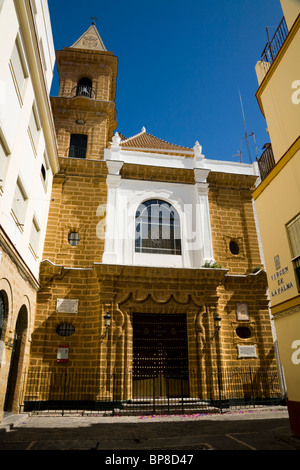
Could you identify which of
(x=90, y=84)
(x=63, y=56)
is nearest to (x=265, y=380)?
(x=90, y=84)

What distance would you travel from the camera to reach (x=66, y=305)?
502 inches

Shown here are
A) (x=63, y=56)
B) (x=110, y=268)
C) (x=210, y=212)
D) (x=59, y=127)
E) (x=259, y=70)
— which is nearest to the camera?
(x=259, y=70)

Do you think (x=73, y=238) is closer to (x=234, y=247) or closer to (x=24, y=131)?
(x=24, y=131)

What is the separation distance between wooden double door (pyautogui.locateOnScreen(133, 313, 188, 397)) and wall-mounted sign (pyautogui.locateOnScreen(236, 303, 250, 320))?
2.28 meters

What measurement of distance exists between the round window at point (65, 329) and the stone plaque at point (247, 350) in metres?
6.49

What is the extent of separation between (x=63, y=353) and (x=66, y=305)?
174 cm

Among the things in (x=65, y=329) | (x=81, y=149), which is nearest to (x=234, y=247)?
(x=65, y=329)

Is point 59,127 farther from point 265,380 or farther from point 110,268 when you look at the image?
point 265,380

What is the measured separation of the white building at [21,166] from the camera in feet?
27.5

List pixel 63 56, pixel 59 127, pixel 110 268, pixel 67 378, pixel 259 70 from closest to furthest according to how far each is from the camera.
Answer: pixel 259 70 → pixel 67 378 → pixel 110 268 → pixel 59 127 → pixel 63 56

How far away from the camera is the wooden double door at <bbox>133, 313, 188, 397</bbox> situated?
1240 cm

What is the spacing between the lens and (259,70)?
9828mm

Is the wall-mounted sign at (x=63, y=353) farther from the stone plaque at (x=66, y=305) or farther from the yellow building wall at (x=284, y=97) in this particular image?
the yellow building wall at (x=284, y=97)

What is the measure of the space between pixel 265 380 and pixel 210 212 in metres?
7.29
